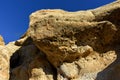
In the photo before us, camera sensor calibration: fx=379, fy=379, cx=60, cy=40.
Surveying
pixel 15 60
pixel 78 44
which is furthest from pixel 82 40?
pixel 15 60

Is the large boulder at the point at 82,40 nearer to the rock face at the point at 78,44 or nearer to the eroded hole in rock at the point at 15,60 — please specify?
the rock face at the point at 78,44

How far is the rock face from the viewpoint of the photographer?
38.1 feet

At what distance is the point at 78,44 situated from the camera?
11961mm

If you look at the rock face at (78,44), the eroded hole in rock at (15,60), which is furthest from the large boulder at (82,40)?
the eroded hole in rock at (15,60)

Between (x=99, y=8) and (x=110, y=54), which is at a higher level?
(x=99, y=8)

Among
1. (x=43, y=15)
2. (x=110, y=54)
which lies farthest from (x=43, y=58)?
(x=110, y=54)

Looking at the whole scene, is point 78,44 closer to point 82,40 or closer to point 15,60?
point 82,40

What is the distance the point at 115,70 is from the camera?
35.8ft

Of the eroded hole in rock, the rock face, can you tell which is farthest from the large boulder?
the eroded hole in rock

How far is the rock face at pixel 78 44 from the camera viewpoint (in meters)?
11.6

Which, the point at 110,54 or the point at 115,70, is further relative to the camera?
the point at 110,54

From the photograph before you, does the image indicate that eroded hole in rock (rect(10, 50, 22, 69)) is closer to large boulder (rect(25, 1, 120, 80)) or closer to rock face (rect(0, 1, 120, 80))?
rock face (rect(0, 1, 120, 80))

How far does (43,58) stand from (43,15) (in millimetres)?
1497

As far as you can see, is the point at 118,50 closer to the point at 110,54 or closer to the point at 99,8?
the point at 110,54
